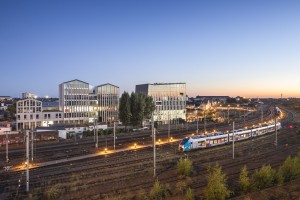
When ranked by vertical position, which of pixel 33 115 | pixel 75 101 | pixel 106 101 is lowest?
pixel 33 115

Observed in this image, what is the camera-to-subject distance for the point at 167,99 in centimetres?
10575

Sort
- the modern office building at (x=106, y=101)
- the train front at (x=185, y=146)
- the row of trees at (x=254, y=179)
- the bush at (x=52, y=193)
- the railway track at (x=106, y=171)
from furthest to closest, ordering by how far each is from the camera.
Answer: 1. the modern office building at (x=106, y=101)
2. the train front at (x=185, y=146)
3. the railway track at (x=106, y=171)
4. the bush at (x=52, y=193)
5. the row of trees at (x=254, y=179)

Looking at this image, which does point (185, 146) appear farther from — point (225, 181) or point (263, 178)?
point (263, 178)

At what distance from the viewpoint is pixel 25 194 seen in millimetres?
28516

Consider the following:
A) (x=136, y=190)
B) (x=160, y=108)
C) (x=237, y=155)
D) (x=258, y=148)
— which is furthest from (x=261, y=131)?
(x=136, y=190)

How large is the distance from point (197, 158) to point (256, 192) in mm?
17436

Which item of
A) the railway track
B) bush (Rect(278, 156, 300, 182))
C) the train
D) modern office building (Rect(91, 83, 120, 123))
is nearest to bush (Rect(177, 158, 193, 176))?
the railway track

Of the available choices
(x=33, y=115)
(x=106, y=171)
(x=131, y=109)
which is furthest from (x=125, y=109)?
(x=106, y=171)

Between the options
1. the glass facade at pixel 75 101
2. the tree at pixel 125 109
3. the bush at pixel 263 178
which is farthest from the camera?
the glass facade at pixel 75 101

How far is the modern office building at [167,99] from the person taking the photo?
10356 centimetres

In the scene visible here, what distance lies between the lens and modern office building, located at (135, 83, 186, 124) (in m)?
104

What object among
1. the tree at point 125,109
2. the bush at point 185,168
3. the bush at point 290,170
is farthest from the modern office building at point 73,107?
the bush at point 290,170

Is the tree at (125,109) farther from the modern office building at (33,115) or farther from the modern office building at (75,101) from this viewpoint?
the modern office building at (33,115)

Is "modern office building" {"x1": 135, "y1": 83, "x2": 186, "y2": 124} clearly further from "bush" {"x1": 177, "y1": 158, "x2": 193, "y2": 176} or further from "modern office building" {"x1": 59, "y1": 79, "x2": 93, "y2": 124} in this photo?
"bush" {"x1": 177, "y1": 158, "x2": 193, "y2": 176}
